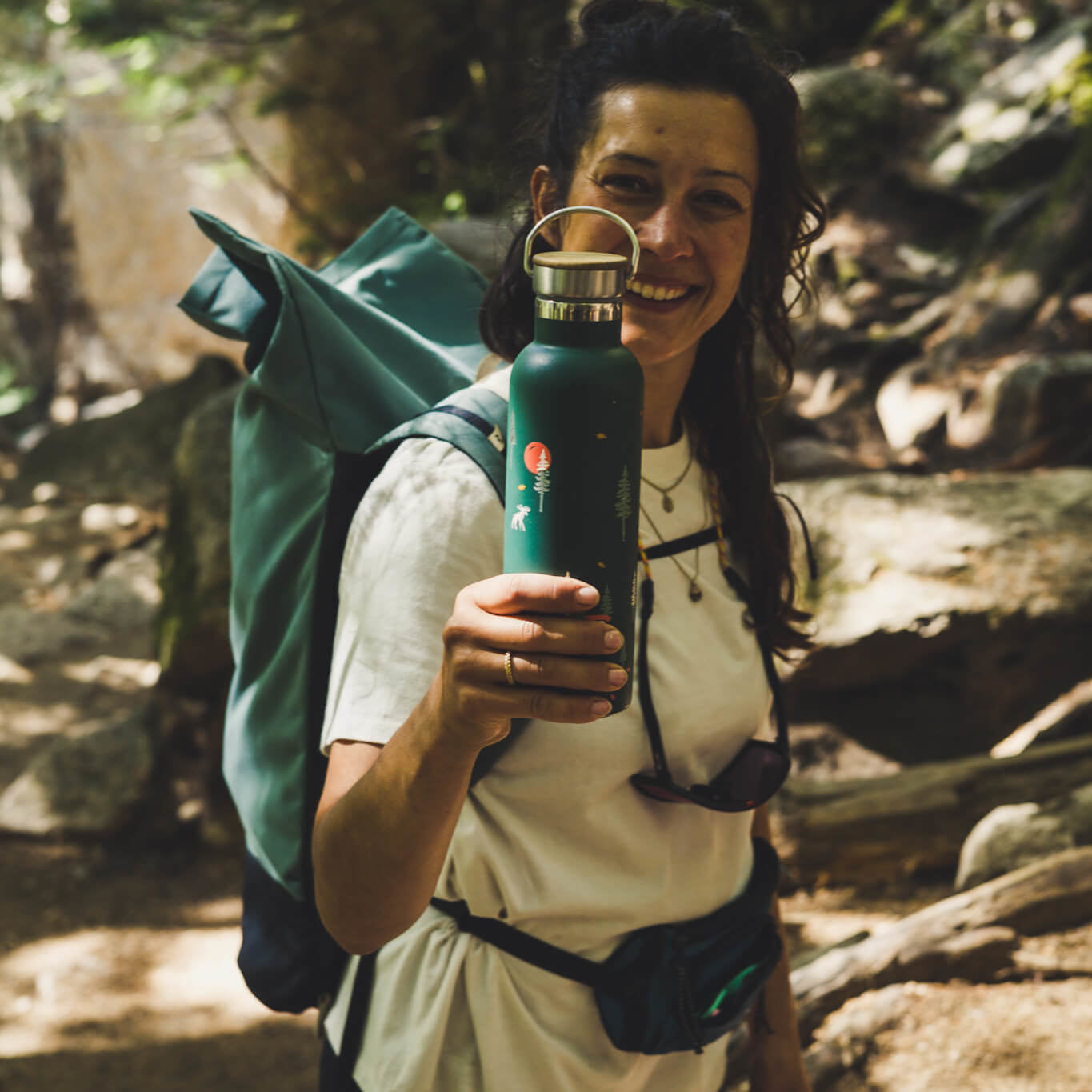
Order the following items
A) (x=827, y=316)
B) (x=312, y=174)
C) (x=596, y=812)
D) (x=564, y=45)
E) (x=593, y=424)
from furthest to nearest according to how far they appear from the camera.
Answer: (x=312, y=174) → (x=827, y=316) → (x=564, y=45) → (x=596, y=812) → (x=593, y=424)

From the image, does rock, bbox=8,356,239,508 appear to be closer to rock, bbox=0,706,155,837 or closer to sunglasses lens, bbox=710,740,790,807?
rock, bbox=0,706,155,837

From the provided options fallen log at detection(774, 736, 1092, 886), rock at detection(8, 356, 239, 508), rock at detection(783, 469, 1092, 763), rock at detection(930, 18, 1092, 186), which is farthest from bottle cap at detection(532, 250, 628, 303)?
rock at detection(8, 356, 239, 508)

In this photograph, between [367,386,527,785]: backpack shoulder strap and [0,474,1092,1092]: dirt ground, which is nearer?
[367,386,527,785]: backpack shoulder strap

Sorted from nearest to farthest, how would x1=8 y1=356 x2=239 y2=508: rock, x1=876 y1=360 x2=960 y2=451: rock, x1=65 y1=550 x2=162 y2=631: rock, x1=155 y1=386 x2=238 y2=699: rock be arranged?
x1=155 y1=386 x2=238 y2=699: rock < x1=876 y1=360 x2=960 y2=451: rock < x1=65 y1=550 x2=162 y2=631: rock < x1=8 y1=356 x2=239 y2=508: rock

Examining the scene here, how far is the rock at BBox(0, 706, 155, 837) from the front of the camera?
527cm

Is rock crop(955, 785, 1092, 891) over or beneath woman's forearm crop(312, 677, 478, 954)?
beneath

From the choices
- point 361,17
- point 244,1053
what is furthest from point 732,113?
point 361,17

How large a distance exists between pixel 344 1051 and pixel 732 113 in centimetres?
147

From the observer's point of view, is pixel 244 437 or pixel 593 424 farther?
pixel 244 437

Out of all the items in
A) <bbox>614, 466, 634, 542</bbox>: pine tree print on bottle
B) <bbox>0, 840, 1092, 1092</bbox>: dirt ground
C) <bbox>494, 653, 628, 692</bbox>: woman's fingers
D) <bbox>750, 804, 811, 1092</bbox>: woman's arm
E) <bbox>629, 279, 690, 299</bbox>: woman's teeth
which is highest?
<bbox>629, 279, 690, 299</bbox>: woman's teeth

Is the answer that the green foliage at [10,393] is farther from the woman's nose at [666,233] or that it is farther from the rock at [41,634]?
the woman's nose at [666,233]

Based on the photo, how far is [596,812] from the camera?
1500mm

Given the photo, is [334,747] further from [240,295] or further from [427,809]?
[240,295]

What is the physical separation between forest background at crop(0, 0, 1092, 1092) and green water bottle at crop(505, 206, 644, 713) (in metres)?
0.98
